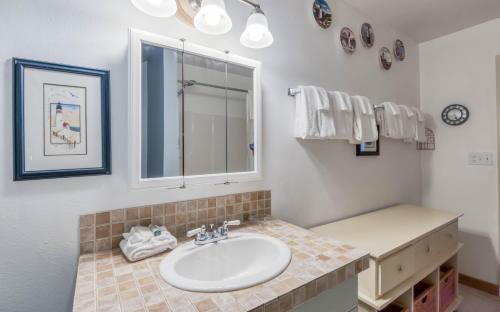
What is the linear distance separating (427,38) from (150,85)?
100.0 inches

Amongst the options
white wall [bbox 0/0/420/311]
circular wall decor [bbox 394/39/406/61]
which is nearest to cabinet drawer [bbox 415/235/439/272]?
white wall [bbox 0/0/420/311]

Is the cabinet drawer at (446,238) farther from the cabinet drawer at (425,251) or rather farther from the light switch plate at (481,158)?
the light switch plate at (481,158)

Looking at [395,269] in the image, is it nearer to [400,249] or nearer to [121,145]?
[400,249]

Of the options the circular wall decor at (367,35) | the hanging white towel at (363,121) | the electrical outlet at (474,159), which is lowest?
the electrical outlet at (474,159)

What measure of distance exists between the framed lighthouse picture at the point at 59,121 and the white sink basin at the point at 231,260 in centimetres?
42

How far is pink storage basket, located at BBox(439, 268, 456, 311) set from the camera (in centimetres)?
162

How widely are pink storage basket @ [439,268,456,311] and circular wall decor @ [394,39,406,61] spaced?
1700mm

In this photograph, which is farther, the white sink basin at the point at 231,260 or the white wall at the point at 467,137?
the white wall at the point at 467,137

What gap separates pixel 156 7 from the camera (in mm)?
883

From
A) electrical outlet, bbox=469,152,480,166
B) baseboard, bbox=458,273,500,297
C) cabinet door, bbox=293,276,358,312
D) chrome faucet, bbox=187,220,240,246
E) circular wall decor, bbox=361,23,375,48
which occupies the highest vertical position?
circular wall decor, bbox=361,23,375,48

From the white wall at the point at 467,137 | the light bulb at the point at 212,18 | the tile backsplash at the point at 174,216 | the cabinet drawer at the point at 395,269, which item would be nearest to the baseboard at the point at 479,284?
the white wall at the point at 467,137

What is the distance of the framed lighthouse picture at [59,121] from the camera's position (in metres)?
0.77

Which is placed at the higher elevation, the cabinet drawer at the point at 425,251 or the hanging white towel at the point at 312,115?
the hanging white towel at the point at 312,115

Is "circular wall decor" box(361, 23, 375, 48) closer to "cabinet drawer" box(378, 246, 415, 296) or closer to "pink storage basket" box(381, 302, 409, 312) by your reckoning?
"cabinet drawer" box(378, 246, 415, 296)
